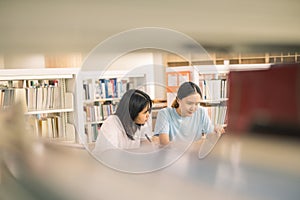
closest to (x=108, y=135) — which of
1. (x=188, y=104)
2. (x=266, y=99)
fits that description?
(x=188, y=104)

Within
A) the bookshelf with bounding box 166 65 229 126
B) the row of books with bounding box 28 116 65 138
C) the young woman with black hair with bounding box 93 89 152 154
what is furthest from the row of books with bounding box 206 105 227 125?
the row of books with bounding box 28 116 65 138

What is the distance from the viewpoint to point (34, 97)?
0.42m

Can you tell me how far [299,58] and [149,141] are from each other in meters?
0.31

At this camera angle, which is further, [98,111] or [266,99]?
[266,99]

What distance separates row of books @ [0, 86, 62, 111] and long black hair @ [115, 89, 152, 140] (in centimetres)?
8

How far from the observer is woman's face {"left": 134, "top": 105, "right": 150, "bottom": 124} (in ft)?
1.50

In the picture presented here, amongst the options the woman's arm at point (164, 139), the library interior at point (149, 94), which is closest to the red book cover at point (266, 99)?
the library interior at point (149, 94)

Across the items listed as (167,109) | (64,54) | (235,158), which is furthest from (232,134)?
(64,54)

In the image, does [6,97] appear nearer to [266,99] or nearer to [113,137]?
[113,137]

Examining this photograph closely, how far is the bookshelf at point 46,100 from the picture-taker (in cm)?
39

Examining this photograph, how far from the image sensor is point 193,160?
53cm

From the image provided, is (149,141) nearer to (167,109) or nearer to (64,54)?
(167,109)

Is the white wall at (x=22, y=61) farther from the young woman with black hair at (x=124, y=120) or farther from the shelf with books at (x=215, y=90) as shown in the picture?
the shelf with books at (x=215, y=90)

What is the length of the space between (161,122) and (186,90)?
2.2 inches
